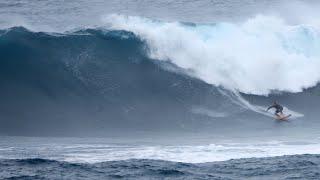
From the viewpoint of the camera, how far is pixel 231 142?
21656 millimetres

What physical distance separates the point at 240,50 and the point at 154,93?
6.67m

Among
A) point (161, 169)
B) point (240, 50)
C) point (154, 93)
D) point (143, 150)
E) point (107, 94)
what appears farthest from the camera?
point (240, 50)

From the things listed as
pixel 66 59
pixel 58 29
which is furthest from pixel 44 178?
pixel 58 29

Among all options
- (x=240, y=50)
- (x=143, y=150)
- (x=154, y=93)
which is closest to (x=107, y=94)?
(x=154, y=93)

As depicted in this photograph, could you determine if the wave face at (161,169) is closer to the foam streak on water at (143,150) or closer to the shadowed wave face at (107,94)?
the foam streak on water at (143,150)

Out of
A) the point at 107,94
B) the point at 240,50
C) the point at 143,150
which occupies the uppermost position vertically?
the point at 240,50

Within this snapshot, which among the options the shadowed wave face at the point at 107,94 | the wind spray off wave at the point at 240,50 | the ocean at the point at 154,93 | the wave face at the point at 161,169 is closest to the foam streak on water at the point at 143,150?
the ocean at the point at 154,93

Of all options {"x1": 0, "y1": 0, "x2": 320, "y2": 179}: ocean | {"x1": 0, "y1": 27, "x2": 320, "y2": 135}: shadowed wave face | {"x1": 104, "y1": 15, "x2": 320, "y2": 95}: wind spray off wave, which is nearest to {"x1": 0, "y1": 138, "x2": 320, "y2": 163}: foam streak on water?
{"x1": 0, "y1": 0, "x2": 320, "y2": 179}: ocean

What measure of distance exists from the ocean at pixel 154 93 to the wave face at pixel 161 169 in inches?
0.9

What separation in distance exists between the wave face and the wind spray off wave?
418 inches

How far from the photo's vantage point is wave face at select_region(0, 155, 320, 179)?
624 inches

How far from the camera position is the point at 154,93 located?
26.3 metres

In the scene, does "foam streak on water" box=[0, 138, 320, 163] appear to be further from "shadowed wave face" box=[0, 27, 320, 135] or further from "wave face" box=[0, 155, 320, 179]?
"shadowed wave face" box=[0, 27, 320, 135]

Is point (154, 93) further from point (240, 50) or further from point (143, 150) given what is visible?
point (240, 50)
